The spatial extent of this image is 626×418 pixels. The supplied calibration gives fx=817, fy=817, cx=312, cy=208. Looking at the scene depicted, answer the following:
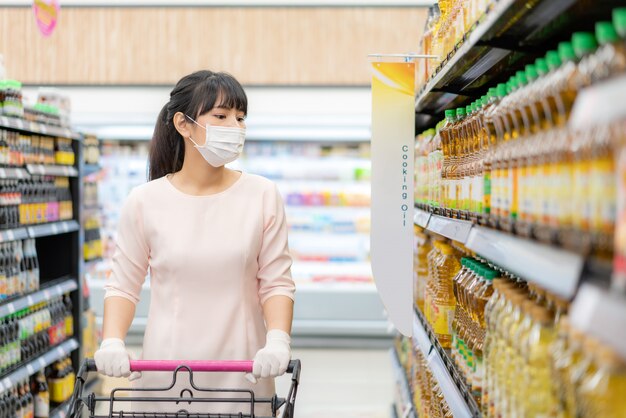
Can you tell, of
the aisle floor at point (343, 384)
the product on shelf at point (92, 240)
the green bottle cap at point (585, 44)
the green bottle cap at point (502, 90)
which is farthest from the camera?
the product on shelf at point (92, 240)

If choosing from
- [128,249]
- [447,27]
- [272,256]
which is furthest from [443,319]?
[128,249]

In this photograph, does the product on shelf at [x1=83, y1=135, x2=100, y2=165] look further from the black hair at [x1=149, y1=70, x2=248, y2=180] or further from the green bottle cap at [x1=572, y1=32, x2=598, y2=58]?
the green bottle cap at [x1=572, y1=32, x2=598, y2=58]

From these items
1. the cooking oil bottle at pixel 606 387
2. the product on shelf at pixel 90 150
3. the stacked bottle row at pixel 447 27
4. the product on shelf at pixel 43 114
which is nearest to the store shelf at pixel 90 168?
the product on shelf at pixel 90 150

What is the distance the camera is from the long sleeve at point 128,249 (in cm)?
267

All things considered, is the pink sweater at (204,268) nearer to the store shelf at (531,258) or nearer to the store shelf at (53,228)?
the store shelf at (531,258)

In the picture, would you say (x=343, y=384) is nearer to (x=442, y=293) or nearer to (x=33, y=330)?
(x=33, y=330)

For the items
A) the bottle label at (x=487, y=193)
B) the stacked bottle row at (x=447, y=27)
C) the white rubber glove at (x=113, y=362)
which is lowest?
the white rubber glove at (x=113, y=362)

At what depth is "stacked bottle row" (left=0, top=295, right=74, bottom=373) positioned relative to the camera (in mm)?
4414

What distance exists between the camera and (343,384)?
20.1 feet

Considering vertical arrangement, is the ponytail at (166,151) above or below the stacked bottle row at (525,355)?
above

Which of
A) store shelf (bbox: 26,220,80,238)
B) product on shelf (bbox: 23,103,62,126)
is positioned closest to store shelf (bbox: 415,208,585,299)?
store shelf (bbox: 26,220,80,238)

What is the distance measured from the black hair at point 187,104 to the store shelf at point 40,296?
5.82ft

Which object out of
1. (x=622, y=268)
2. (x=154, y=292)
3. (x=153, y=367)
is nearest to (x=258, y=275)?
(x=154, y=292)

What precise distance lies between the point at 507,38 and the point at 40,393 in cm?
371
